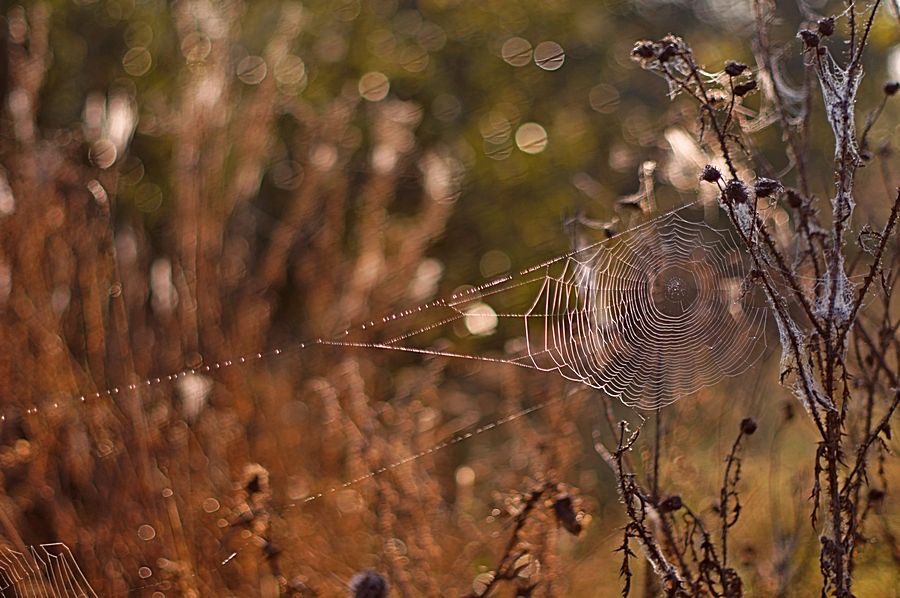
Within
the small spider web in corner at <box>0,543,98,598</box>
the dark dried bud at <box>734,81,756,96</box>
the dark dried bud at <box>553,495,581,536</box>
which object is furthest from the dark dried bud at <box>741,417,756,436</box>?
the small spider web in corner at <box>0,543,98,598</box>

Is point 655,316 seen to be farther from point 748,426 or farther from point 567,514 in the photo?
point 567,514

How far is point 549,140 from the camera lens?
525cm


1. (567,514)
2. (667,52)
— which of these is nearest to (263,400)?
(567,514)

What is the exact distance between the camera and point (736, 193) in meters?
1.08

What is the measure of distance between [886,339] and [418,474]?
1.13 metres

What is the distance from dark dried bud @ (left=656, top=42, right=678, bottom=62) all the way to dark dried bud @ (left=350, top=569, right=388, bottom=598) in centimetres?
102

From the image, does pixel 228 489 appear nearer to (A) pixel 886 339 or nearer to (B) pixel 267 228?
(A) pixel 886 339

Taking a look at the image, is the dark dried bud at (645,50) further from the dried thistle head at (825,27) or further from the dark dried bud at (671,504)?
the dark dried bud at (671,504)

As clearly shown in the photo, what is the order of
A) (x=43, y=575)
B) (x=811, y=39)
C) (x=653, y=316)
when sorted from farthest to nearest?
(x=653, y=316)
(x=43, y=575)
(x=811, y=39)

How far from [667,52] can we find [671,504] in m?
0.74

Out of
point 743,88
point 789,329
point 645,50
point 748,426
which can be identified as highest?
point 645,50

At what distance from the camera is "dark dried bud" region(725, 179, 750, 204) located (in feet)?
3.51

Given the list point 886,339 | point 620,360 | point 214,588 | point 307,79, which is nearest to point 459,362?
point 620,360

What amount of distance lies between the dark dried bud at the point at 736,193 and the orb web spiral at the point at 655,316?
83 centimetres
